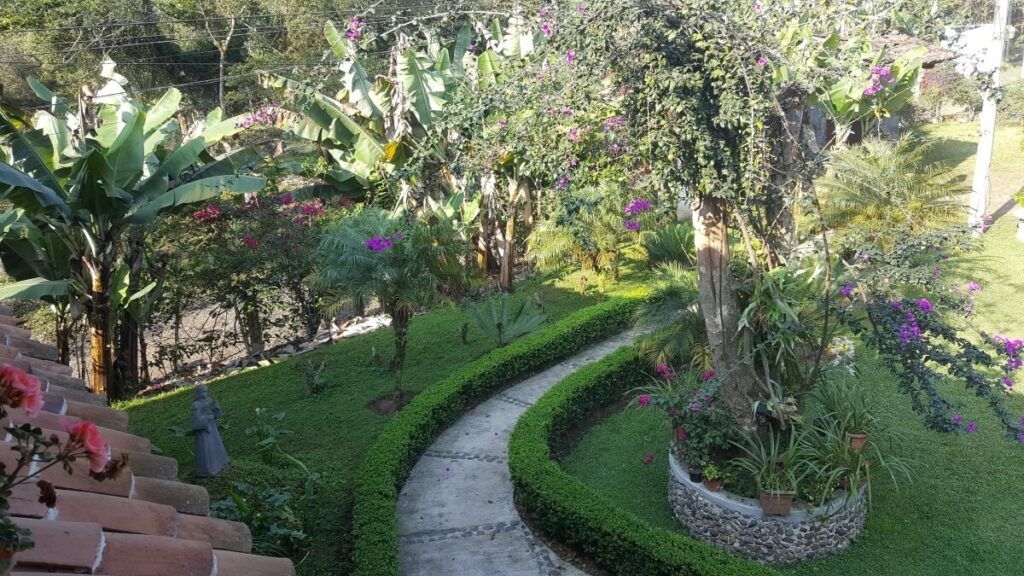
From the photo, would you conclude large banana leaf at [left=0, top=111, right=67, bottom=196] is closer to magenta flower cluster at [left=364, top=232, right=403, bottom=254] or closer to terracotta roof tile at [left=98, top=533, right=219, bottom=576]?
magenta flower cluster at [left=364, top=232, right=403, bottom=254]

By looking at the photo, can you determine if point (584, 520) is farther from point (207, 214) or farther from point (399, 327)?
point (207, 214)

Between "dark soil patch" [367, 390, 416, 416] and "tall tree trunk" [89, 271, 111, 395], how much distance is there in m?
3.44

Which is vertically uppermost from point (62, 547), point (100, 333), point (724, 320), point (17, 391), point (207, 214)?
point (17, 391)

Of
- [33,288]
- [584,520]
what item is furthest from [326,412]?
[584,520]

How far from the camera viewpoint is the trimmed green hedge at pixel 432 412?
21.2 ft

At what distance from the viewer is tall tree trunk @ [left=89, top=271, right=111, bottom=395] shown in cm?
973

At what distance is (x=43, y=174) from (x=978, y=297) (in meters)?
13.0

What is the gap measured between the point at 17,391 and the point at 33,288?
8277mm

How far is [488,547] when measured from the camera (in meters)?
7.11

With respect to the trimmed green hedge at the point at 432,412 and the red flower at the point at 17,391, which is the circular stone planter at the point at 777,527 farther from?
the red flower at the point at 17,391

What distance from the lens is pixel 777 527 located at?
6.79m

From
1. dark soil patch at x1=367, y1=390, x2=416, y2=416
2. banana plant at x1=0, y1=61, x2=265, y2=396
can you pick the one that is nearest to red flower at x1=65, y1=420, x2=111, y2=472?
banana plant at x1=0, y1=61, x2=265, y2=396

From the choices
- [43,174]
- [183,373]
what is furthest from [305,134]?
[43,174]

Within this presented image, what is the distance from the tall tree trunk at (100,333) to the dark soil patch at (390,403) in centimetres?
344
